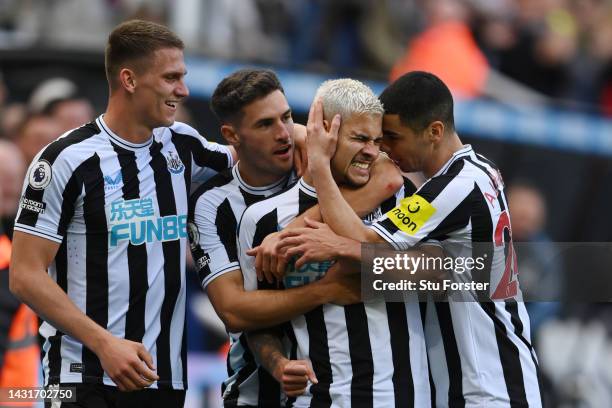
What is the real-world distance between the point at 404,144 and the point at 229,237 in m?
0.93

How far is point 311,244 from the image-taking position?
204 inches

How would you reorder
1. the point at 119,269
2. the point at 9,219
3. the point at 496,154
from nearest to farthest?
the point at 119,269, the point at 9,219, the point at 496,154

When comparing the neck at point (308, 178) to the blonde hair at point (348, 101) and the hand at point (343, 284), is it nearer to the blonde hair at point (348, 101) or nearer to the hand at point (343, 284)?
the blonde hair at point (348, 101)

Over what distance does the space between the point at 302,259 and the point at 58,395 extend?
1.26m

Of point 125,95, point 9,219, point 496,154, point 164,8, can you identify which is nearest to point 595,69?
point 496,154

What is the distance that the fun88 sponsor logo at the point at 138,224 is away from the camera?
5555 mm

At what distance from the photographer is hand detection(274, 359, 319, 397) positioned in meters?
5.24

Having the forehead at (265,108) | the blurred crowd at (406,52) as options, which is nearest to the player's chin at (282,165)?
the forehead at (265,108)

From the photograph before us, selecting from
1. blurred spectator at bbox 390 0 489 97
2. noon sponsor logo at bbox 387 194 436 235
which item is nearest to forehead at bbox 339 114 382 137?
noon sponsor logo at bbox 387 194 436 235

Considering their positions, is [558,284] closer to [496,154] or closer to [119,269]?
[496,154]

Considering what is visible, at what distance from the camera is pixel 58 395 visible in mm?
5488

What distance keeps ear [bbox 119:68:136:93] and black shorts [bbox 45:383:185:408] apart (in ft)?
4.37

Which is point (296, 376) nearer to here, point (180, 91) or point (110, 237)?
point (110, 237)

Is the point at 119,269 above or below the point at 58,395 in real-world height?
above
